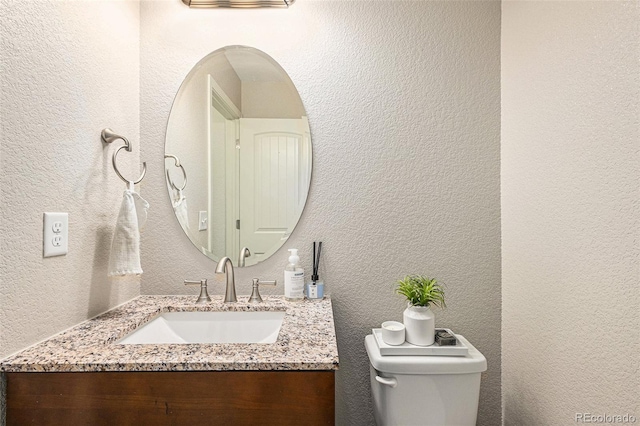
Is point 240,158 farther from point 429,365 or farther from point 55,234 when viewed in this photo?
point 429,365

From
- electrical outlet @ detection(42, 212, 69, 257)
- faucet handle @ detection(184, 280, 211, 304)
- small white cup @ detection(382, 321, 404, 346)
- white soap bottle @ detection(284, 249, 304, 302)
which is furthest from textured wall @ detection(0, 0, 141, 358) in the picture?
small white cup @ detection(382, 321, 404, 346)

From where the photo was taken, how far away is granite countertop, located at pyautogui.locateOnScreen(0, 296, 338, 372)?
854 mm

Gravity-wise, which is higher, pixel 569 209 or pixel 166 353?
pixel 569 209

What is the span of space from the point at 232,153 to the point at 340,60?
58cm

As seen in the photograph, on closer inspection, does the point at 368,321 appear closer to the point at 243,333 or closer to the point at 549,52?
the point at 243,333

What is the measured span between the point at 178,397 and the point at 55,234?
0.57m

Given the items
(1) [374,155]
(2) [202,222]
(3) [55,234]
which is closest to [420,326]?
(1) [374,155]

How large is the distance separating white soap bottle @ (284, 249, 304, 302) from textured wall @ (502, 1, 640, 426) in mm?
817

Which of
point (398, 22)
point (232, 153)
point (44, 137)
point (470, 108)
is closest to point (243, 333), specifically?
point (232, 153)

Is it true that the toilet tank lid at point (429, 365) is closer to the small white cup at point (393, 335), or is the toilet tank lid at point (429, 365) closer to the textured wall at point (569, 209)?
the small white cup at point (393, 335)

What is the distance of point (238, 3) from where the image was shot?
1.51 m

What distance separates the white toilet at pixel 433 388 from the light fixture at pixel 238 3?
1.38m

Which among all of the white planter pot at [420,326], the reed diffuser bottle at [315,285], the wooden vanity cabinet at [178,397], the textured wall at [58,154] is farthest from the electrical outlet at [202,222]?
the white planter pot at [420,326]

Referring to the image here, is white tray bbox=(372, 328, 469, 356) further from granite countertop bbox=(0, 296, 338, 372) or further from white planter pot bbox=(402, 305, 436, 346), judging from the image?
granite countertop bbox=(0, 296, 338, 372)
